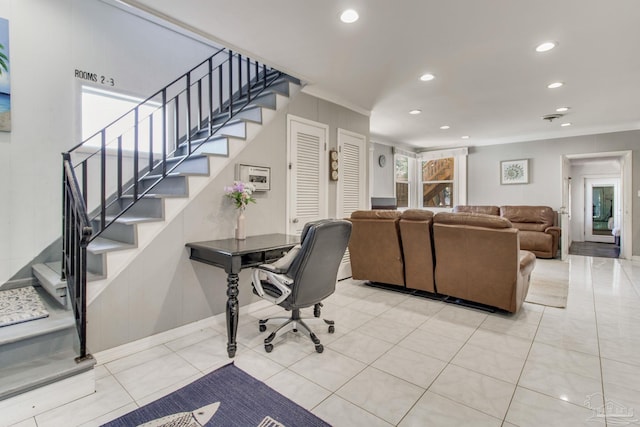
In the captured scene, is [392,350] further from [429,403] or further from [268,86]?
[268,86]

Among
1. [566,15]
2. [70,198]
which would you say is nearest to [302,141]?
[70,198]

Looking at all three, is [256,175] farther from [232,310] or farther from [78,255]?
[78,255]

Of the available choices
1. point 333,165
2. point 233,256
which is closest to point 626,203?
point 333,165

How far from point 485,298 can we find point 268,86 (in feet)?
11.0

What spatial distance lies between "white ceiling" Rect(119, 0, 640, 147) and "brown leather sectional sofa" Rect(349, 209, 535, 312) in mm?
1596

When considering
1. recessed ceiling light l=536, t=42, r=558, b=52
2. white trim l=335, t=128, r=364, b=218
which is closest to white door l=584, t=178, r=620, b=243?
white trim l=335, t=128, r=364, b=218

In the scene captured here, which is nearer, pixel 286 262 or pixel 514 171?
pixel 286 262

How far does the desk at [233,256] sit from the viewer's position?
231cm

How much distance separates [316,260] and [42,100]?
9.29ft

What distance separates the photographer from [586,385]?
1.95 metres

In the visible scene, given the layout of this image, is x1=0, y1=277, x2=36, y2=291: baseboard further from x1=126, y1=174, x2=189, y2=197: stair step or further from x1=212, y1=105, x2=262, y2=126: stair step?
x1=212, y1=105, x2=262, y2=126: stair step

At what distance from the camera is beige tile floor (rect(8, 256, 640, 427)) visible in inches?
67.5

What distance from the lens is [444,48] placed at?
2871mm

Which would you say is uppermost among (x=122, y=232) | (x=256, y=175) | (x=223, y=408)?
(x=256, y=175)
